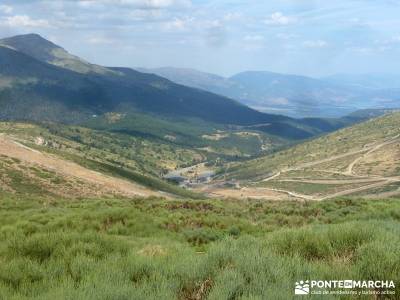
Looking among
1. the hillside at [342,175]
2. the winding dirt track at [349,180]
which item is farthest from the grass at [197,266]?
the hillside at [342,175]

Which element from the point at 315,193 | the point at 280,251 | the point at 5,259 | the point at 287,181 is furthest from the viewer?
the point at 287,181

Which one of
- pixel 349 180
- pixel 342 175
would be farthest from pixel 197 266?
pixel 342 175

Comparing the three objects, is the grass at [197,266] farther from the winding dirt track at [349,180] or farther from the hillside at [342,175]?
the hillside at [342,175]

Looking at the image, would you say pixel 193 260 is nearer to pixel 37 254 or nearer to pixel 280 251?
pixel 280 251

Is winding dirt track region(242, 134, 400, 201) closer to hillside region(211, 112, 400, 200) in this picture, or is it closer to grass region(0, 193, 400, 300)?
hillside region(211, 112, 400, 200)

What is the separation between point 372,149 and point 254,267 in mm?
185358

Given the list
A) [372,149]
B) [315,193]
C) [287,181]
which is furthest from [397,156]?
[315,193]

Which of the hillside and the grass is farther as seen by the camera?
the hillside

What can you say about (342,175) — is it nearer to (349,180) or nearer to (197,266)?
(349,180)

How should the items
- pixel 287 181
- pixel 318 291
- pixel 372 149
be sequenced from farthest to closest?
1. pixel 372 149
2. pixel 287 181
3. pixel 318 291

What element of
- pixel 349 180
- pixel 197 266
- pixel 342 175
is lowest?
pixel 349 180

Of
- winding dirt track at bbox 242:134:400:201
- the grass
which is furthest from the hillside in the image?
the grass

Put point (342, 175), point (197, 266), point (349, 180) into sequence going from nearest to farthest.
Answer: point (197, 266)
point (349, 180)
point (342, 175)

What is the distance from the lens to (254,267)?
7.54m
